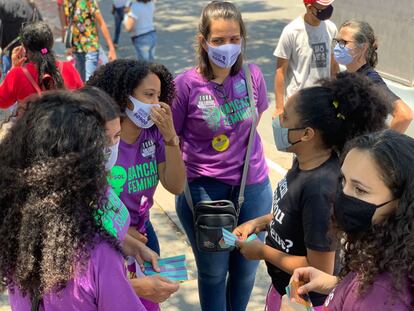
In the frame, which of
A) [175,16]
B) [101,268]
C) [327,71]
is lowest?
[175,16]

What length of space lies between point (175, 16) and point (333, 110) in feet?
39.3

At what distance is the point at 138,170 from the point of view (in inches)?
114

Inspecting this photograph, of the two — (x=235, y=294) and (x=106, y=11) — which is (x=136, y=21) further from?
(x=106, y=11)

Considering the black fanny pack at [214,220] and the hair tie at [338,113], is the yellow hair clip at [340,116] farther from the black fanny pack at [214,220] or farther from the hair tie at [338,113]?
the black fanny pack at [214,220]

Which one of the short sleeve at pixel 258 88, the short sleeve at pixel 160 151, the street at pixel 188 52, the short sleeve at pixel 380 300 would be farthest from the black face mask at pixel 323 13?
the short sleeve at pixel 380 300

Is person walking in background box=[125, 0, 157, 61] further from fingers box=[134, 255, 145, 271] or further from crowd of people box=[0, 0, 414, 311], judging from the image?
fingers box=[134, 255, 145, 271]

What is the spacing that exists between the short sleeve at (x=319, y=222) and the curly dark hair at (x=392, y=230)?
1.40ft

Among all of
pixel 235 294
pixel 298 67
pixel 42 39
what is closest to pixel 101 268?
pixel 235 294

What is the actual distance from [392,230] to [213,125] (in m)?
1.65

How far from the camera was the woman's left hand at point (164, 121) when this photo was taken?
2.85 m

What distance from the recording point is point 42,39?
4.79 meters

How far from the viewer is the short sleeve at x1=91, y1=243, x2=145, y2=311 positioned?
1.71 meters

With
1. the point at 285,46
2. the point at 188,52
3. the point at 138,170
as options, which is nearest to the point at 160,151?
the point at 138,170

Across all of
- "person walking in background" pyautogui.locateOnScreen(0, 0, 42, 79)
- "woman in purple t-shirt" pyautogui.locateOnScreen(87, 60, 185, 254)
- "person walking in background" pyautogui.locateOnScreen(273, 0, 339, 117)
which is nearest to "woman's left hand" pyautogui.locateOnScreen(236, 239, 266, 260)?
"woman in purple t-shirt" pyautogui.locateOnScreen(87, 60, 185, 254)
